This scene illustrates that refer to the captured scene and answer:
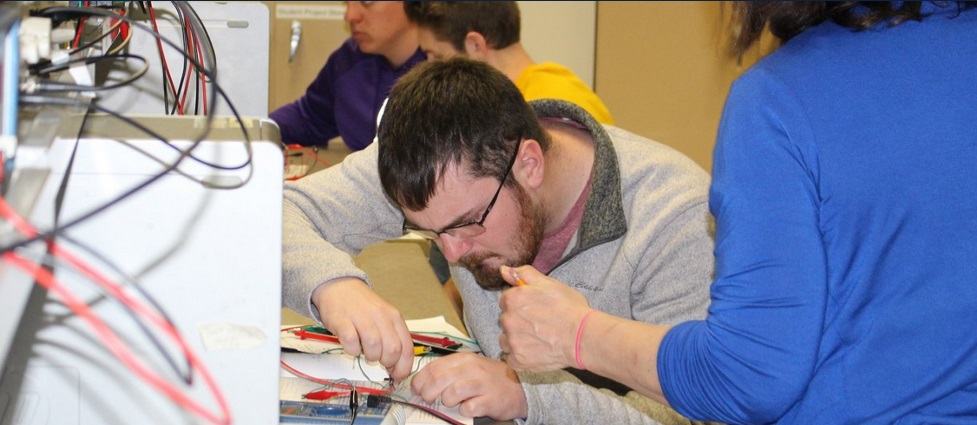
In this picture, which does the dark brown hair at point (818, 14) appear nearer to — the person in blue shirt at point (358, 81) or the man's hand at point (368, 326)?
the man's hand at point (368, 326)

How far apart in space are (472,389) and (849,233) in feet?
1.86

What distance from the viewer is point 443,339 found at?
64.6 inches

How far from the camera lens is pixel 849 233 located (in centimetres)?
92

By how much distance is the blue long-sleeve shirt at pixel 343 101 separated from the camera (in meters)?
3.29

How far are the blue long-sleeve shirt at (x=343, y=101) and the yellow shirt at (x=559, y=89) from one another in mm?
714

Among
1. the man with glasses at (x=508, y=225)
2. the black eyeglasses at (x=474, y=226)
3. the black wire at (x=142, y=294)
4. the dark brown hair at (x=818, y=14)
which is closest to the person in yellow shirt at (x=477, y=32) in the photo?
the man with glasses at (x=508, y=225)

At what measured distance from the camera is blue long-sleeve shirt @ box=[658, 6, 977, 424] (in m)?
0.90

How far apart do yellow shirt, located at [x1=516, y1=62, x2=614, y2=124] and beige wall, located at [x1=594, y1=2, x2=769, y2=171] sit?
1.68 meters

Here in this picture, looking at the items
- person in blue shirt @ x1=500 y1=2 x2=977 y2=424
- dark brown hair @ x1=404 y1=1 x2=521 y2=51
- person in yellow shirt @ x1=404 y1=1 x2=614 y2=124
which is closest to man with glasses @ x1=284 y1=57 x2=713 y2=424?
person in blue shirt @ x1=500 y1=2 x2=977 y2=424

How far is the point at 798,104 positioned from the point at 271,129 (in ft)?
1.58

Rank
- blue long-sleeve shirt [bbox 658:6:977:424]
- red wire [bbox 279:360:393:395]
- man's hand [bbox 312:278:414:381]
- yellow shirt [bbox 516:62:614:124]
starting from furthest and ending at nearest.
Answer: yellow shirt [bbox 516:62:614:124] < red wire [bbox 279:360:393:395] < man's hand [bbox 312:278:414:381] < blue long-sleeve shirt [bbox 658:6:977:424]

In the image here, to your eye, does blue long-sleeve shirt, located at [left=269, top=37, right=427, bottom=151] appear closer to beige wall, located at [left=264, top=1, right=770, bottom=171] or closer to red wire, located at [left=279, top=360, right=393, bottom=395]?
beige wall, located at [left=264, top=1, right=770, bottom=171]

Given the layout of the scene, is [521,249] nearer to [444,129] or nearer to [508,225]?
[508,225]

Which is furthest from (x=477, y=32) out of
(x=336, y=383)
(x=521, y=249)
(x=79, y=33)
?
(x=79, y=33)
